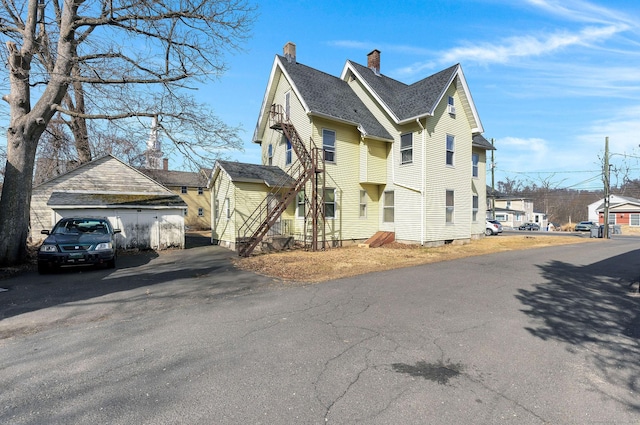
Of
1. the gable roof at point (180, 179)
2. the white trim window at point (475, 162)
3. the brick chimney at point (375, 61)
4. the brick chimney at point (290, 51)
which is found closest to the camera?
the brick chimney at point (290, 51)

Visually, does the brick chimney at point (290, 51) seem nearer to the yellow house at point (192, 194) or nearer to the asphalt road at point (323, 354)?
the asphalt road at point (323, 354)

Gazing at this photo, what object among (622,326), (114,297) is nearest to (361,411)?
(622,326)

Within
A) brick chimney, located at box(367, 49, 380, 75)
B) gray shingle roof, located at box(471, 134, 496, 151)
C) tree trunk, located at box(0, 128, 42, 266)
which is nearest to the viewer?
tree trunk, located at box(0, 128, 42, 266)

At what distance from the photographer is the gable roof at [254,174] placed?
15992mm

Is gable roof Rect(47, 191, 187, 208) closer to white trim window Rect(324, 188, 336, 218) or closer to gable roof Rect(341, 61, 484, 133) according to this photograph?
white trim window Rect(324, 188, 336, 218)

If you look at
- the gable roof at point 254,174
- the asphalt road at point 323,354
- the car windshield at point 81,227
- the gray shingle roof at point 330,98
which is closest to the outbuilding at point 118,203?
the gable roof at point 254,174

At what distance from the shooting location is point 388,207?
58.4 ft

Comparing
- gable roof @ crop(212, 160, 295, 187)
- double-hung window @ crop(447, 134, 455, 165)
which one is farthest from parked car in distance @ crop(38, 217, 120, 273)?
double-hung window @ crop(447, 134, 455, 165)

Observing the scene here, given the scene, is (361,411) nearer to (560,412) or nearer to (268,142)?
(560,412)

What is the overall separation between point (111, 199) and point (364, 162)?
1336 cm

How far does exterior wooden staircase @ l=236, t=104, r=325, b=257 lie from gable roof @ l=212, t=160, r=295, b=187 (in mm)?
154

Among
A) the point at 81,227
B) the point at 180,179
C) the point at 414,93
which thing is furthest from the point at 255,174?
the point at 180,179

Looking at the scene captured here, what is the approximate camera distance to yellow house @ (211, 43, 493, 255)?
52.4 ft

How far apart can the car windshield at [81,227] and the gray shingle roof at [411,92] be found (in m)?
14.3
